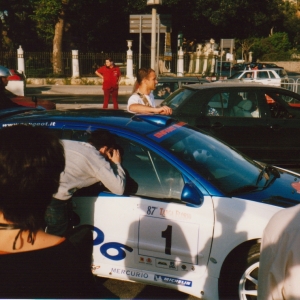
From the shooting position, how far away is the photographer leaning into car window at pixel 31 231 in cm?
173

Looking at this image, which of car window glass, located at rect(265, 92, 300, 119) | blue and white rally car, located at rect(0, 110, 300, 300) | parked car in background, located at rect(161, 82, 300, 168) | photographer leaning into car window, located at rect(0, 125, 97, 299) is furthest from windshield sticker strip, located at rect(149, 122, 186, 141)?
car window glass, located at rect(265, 92, 300, 119)

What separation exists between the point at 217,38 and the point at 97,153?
152ft

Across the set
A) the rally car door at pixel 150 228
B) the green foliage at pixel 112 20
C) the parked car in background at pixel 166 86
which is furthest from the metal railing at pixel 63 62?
the rally car door at pixel 150 228

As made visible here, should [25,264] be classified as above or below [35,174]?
below

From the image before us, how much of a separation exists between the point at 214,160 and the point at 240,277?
3.25 ft

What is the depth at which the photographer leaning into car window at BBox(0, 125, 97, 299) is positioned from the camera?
5.66ft

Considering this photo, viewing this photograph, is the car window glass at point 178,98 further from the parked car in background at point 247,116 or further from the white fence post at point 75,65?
the white fence post at point 75,65

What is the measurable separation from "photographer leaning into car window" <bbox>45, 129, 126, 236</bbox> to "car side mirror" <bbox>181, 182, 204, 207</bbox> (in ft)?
1.60

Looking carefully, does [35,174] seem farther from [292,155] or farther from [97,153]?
[292,155]

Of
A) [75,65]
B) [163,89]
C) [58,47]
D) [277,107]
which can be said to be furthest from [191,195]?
[58,47]

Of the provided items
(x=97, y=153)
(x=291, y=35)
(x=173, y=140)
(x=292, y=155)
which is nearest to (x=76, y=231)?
(x=97, y=153)

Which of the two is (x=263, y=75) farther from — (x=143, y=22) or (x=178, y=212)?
(x=178, y=212)

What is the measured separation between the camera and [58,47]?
34562 millimetres

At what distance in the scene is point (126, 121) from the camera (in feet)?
14.4
